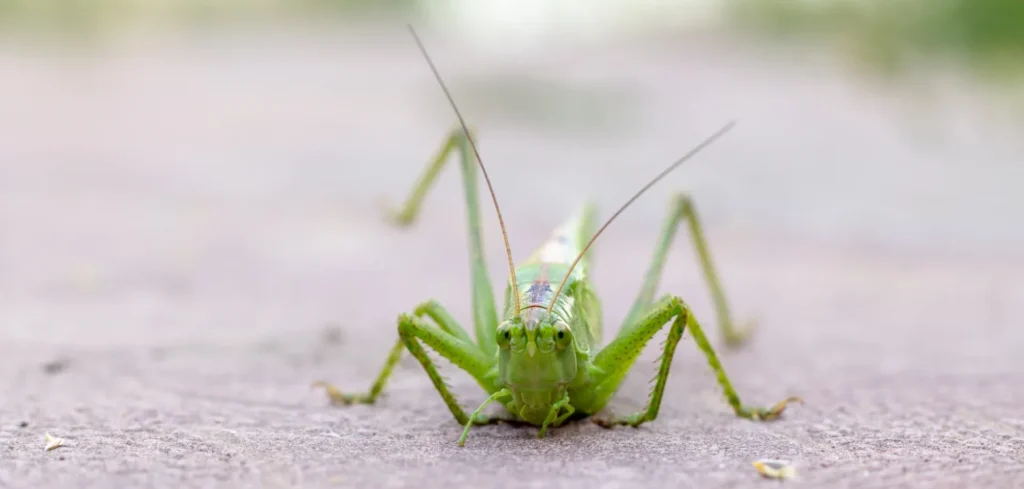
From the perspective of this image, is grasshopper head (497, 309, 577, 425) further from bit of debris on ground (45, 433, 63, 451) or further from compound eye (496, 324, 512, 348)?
bit of debris on ground (45, 433, 63, 451)

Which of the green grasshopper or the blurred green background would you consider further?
the blurred green background

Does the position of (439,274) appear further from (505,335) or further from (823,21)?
(823,21)

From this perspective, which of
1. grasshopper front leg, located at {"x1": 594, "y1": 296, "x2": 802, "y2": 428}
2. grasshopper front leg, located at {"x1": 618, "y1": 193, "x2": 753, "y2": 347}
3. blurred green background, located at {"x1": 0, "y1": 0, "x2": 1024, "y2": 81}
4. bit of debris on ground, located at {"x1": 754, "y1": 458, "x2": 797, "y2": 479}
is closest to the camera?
bit of debris on ground, located at {"x1": 754, "y1": 458, "x2": 797, "y2": 479}

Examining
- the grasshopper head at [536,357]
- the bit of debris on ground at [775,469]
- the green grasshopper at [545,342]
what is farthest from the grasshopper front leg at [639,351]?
the bit of debris on ground at [775,469]

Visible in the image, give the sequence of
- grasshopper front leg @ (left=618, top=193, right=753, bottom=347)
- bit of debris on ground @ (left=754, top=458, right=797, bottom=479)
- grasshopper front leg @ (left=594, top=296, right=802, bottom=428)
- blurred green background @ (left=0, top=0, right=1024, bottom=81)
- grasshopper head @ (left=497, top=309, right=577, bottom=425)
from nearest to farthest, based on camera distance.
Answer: bit of debris on ground @ (left=754, top=458, right=797, bottom=479) → grasshopper head @ (left=497, top=309, right=577, bottom=425) → grasshopper front leg @ (left=594, top=296, right=802, bottom=428) → grasshopper front leg @ (left=618, top=193, right=753, bottom=347) → blurred green background @ (left=0, top=0, right=1024, bottom=81)

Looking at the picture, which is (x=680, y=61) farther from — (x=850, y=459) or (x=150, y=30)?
(x=850, y=459)

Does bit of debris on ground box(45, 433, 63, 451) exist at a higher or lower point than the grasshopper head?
lower

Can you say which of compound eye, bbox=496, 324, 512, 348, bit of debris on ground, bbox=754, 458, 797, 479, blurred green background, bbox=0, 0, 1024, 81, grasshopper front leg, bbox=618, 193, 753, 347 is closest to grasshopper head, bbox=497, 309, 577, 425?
compound eye, bbox=496, 324, 512, 348
